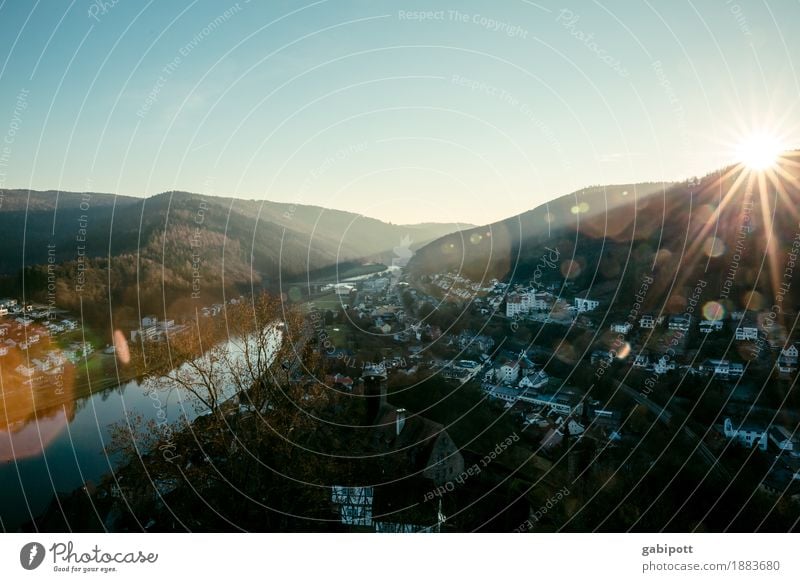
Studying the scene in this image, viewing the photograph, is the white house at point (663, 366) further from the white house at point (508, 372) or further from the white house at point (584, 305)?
the white house at point (584, 305)

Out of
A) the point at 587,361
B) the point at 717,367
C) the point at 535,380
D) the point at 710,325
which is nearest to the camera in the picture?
the point at 717,367

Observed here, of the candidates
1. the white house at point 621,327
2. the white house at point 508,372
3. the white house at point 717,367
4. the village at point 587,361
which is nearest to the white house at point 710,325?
the village at point 587,361

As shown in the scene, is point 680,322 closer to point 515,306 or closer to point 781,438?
point 515,306

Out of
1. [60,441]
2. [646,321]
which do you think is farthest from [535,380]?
[60,441]

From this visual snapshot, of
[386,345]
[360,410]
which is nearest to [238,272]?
[386,345]

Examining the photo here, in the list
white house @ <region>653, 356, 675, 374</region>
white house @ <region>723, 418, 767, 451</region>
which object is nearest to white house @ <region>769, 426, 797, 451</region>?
white house @ <region>723, 418, 767, 451</region>
